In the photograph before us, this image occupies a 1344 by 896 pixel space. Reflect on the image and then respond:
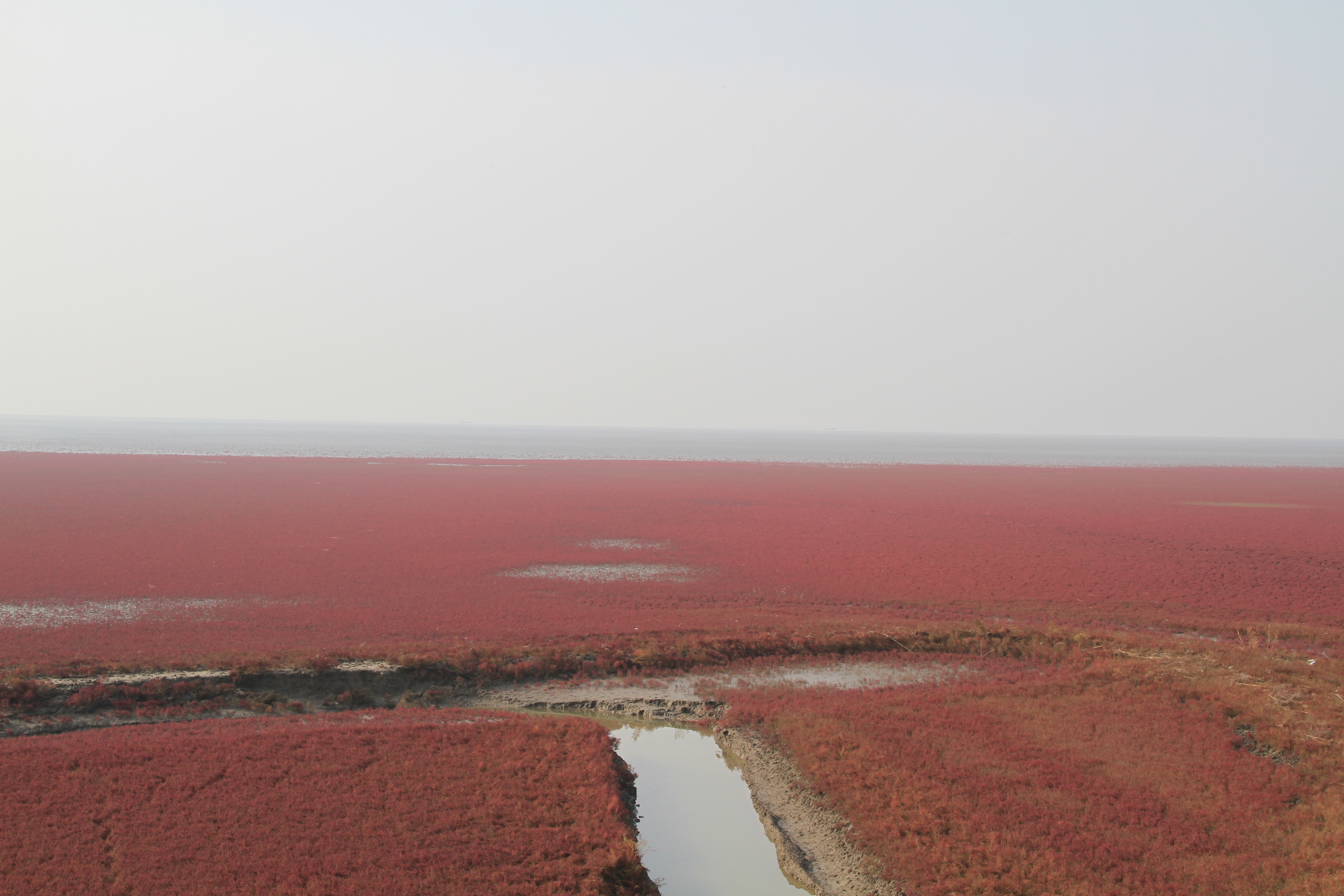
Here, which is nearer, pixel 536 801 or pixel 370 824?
pixel 370 824

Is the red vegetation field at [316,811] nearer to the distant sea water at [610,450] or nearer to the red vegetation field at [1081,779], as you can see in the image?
the red vegetation field at [1081,779]

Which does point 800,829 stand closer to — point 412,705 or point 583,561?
point 412,705

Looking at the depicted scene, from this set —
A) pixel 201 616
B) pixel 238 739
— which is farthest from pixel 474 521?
pixel 238 739

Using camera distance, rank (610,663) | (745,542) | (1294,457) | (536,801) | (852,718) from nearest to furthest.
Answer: (536,801) → (852,718) → (610,663) → (745,542) → (1294,457)

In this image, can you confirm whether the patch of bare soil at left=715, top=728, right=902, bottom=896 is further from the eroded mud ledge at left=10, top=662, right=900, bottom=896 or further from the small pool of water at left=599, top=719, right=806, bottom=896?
the small pool of water at left=599, top=719, right=806, bottom=896

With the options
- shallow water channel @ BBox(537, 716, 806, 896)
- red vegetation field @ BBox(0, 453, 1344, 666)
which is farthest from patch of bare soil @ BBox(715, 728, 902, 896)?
red vegetation field @ BBox(0, 453, 1344, 666)

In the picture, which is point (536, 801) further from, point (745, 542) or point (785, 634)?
point (745, 542)

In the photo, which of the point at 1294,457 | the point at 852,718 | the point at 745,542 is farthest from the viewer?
the point at 1294,457

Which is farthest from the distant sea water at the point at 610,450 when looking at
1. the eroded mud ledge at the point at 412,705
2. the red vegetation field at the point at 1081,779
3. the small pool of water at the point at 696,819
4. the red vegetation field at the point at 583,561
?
the small pool of water at the point at 696,819
